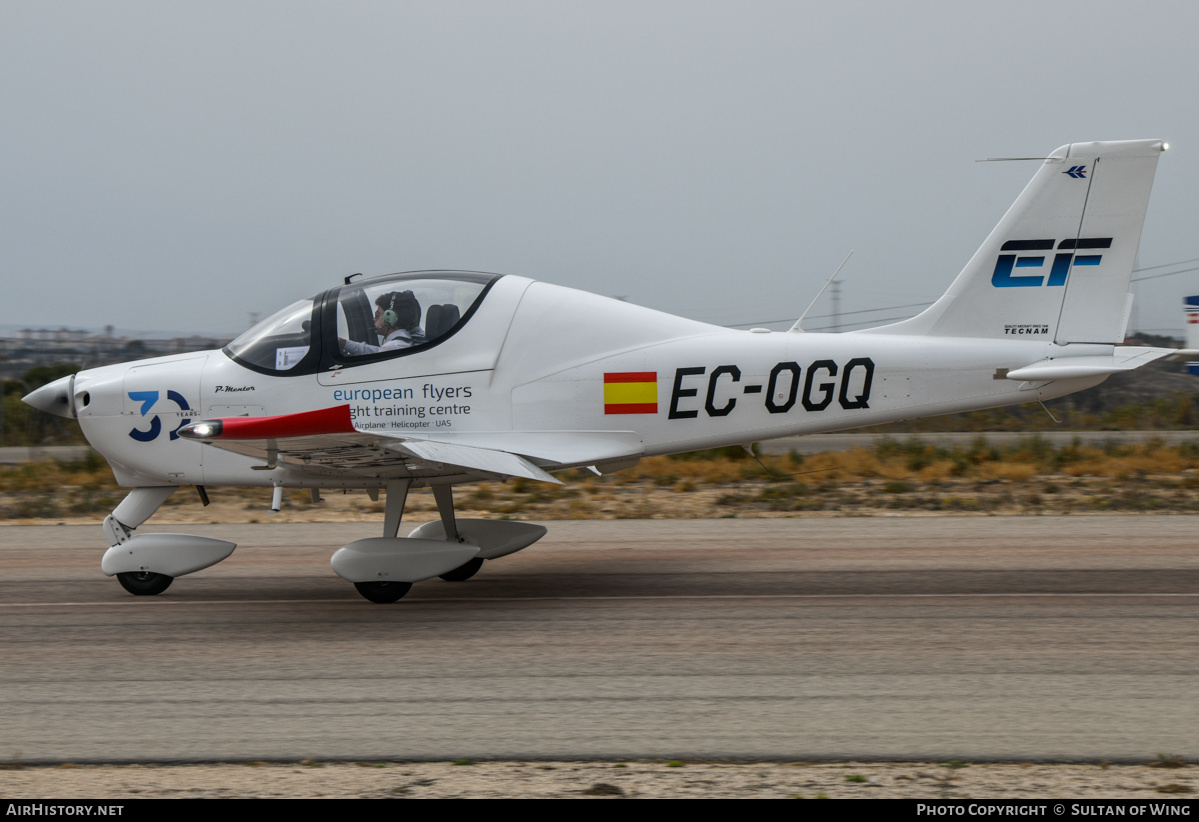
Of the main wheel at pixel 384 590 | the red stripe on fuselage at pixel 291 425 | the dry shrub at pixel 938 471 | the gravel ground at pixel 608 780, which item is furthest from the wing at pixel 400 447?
the dry shrub at pixel 938 471

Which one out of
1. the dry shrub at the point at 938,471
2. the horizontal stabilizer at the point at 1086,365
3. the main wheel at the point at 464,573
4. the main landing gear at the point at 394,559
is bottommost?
the main wheel at the point at 464,573

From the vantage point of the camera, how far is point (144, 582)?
27.8 feet

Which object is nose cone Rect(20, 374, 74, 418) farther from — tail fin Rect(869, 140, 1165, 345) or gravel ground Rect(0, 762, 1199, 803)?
tail fin Rect(869, 140, 1165, 345)

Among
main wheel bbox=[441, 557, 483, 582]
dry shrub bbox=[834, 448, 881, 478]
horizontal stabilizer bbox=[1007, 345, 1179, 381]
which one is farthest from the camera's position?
dry shrub bbox=[834, 448, 881, 478]

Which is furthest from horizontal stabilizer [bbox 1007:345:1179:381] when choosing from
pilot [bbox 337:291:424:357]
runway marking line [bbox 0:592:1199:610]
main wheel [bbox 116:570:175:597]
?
main wheel [bbox 116:570:175:597]

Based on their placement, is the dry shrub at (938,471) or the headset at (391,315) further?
the dry shrub at (938,471)

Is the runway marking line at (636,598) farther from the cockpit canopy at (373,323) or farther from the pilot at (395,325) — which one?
the pilot at (395,325)

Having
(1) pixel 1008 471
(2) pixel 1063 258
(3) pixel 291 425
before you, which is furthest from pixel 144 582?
(1) pixel 1008 471

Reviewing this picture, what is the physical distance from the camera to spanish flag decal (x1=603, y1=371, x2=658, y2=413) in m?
8.12

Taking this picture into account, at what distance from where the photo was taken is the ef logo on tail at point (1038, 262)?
313 inches

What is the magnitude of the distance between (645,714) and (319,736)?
1.64 m

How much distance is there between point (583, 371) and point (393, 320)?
1601 millimetres

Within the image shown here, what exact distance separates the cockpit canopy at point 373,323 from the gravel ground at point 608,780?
410 centimetres
